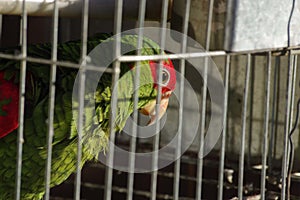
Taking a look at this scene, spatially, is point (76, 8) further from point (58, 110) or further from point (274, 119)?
point (274, 119)

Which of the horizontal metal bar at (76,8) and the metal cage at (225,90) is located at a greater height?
the horizontal metal bar at (76,8)

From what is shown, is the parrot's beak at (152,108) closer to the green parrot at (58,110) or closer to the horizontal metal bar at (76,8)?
the green parrot at (58,110)

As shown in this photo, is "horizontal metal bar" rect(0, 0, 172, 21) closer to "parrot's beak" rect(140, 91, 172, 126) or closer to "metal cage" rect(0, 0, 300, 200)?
"metal cage" rect(0, 0, 300, 200)

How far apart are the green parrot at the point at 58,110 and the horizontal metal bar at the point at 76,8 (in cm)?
7

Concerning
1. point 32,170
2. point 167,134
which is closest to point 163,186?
point 167,134

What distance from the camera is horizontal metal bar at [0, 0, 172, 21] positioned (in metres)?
1.29

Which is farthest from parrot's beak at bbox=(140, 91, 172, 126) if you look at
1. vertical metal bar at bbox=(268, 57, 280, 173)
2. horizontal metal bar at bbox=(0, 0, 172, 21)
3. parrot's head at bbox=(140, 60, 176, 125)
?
vertical metal bar at bbox=(268, 57, 280, 173)

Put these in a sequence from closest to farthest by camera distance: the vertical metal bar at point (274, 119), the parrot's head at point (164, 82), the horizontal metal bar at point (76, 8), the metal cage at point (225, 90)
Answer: the metal cage at point (225, 90)
the horizontal metal bar at point (76, 8)
the parrot's head at point (164, 82)
the vertical metal bar at point (274, 119)

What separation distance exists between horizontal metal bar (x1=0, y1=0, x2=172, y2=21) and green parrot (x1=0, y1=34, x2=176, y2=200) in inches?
2.6

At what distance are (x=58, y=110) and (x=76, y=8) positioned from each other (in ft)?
0.74

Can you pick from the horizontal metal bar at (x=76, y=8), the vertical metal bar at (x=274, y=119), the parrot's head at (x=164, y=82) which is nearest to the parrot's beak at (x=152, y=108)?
the parrot's head at (x=164, y=82)

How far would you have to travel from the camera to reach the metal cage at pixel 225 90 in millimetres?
1164

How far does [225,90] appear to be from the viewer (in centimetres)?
115

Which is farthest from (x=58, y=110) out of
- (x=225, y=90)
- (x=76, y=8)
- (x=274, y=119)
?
(x=274, y=119)
